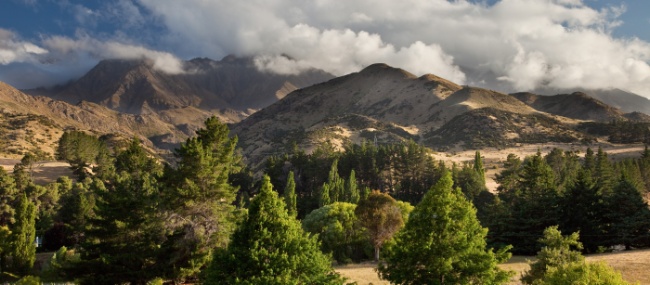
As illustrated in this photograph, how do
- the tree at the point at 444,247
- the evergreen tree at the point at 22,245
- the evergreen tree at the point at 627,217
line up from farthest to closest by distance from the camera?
1. the evergreen tree at the point at 22,245
2. the evergreen tree at the point at 627,217
3. the tree at the point at 444,247

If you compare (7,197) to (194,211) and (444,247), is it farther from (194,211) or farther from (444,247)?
(444,247)

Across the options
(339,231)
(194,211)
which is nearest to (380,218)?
(339,231)

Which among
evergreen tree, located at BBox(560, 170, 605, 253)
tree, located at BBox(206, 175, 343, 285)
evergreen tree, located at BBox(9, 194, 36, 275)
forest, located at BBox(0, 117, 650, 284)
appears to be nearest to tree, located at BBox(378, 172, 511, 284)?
forest, located at BBox(0, 117, 650, 284)

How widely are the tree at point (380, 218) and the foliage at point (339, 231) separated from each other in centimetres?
488

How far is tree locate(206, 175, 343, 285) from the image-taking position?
61.9 feet

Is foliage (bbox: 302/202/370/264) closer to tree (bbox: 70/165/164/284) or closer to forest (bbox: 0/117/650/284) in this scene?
forest (bbox: 0/117/650/284)

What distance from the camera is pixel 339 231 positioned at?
2151 inches

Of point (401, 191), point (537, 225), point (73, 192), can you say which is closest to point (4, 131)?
point (73, 192)

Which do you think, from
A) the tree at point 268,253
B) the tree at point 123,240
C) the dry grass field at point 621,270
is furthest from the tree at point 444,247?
the tree at point 123,240

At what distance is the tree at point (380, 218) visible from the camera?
4903cm

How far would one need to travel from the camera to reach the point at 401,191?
317 feet

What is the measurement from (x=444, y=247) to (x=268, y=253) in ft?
29.3

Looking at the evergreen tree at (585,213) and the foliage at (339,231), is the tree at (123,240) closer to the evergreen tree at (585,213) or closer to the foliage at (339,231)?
the foliage at (339,231)

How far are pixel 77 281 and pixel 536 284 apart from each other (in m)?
29.5
